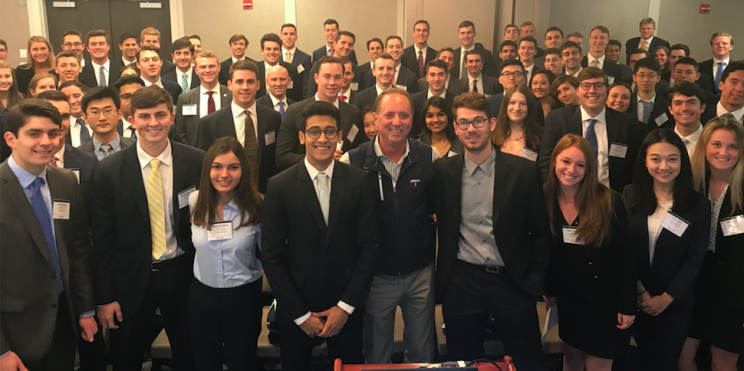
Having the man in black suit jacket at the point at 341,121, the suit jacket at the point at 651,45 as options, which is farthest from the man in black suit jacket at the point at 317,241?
the suit jacket at the point at 651,45

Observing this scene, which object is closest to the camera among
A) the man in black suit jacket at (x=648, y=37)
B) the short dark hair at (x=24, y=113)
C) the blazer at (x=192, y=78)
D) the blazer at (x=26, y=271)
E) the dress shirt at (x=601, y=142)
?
the blazer at (x=26, y=271)

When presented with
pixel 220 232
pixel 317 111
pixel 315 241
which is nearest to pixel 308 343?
pixel 315 241

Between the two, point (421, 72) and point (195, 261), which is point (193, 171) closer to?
point (195, 261)

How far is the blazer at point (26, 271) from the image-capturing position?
2303 mm

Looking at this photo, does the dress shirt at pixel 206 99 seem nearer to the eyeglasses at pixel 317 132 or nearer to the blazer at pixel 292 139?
the blazer at pixel 292 139

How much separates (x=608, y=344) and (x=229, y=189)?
2205 millimetres

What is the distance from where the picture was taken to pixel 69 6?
922 cm

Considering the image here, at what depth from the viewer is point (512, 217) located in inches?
105

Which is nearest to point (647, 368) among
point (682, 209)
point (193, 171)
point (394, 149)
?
point (682, 209)

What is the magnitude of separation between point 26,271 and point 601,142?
372 cm

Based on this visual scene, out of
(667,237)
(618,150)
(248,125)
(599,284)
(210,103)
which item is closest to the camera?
(599,284)

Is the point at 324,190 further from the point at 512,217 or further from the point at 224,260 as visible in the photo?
the point at 512,217

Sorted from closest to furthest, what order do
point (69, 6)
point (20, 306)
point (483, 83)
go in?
point (20, 306), point (483, 83), point (69, 6)

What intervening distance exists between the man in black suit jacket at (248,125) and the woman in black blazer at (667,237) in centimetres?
259
